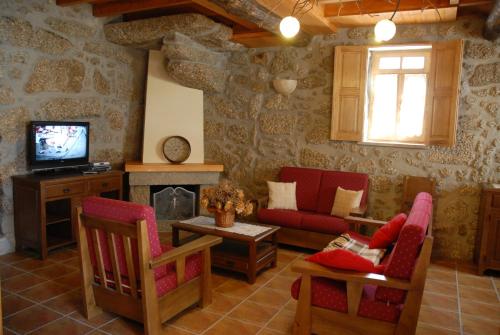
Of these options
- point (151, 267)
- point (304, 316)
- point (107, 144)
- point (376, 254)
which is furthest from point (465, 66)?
point (107, 144)

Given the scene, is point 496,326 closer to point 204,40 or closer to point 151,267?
point 151,267

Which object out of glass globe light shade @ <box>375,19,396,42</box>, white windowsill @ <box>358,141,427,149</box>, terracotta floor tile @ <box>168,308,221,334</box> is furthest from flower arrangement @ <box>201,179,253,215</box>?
white windowsill @ <box>358,141,427,149</box>

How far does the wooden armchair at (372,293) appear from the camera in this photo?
2264 mm

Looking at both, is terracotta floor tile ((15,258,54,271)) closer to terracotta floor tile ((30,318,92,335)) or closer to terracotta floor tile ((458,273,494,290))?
terracotta floor tile ((30,318,92,335))

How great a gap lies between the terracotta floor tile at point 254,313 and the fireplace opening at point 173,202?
2.32 meters

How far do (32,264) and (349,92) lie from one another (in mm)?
3915

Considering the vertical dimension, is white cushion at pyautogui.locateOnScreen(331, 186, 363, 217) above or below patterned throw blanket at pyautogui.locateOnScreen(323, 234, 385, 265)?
above

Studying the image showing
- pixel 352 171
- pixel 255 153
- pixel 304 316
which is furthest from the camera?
pixel 255 153

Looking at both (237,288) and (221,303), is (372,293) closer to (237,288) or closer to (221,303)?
(221,303)

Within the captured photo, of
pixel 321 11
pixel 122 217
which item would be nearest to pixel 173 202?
pixel 122 217

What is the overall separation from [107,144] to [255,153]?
6.47 feet

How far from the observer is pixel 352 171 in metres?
4.96

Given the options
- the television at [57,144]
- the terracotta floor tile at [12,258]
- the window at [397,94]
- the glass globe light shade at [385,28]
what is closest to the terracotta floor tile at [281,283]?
the window at [397,94]

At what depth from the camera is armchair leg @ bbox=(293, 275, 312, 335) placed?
2.51 m
